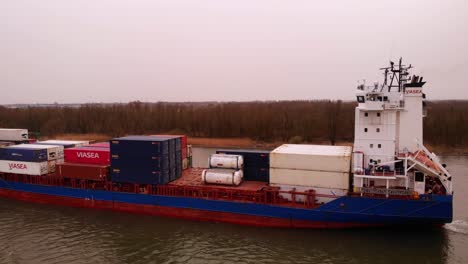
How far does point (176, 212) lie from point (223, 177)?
A: 429 centimetres

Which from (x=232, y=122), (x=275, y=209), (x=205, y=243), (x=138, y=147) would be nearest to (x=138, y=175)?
(x=138, y=147)

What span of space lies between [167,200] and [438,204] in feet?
57.9

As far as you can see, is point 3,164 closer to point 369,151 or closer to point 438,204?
point 369,151

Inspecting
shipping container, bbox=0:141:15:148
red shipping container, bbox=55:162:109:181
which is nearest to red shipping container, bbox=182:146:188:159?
red shipping container, bbox=55:162:109:181

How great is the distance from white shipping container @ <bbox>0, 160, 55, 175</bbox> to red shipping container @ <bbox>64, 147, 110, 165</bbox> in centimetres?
185

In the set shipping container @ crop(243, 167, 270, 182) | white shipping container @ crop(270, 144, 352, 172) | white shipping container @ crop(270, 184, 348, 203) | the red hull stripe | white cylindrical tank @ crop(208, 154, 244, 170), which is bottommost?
the red hull stripe

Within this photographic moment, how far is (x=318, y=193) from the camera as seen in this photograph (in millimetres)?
22688

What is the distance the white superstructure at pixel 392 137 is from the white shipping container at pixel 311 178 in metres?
0.93

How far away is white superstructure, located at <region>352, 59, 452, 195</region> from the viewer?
21.6 meters

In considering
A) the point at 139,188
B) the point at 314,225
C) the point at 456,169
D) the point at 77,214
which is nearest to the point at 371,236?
the point at 314,225

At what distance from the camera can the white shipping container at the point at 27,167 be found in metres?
28.7

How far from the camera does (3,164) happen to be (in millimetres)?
30281

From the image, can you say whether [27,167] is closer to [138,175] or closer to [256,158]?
[138,175]

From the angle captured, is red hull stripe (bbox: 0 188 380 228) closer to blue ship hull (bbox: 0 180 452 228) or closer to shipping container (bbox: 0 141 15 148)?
blue ship hull (bbox: 0 180 452 228)
